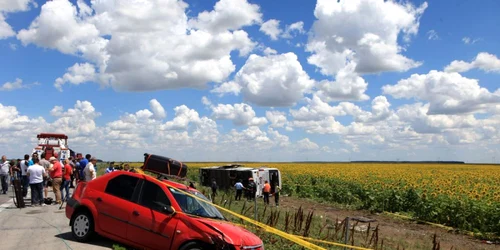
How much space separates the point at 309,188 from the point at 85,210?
69.8 feet

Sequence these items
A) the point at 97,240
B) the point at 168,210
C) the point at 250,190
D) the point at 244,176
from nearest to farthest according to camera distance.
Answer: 1. the point at 168,210
2. the point at 97,240
3. the point at 250,190
4. the point at 244,176

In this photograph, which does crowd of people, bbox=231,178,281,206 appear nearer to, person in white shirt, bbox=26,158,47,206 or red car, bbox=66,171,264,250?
person in white shirt, bbox=26,158,47,206

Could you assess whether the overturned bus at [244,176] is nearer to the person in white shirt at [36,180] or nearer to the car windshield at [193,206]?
the person in white shirt at [36,180]

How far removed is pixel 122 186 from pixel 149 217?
107cm

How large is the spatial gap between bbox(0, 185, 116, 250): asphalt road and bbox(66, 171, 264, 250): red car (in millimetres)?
321

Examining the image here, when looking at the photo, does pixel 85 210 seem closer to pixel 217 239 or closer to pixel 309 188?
pixel 217 239

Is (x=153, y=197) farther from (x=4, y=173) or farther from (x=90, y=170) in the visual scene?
(x=4, y=173)

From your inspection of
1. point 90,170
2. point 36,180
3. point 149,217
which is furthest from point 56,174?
point 149,217

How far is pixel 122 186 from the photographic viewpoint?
819cm

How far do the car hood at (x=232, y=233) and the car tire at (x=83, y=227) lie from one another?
2559 millimetres

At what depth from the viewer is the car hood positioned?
665 cm

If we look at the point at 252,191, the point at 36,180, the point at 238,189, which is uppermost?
the point at 36,180

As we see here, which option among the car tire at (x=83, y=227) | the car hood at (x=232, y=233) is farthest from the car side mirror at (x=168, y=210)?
the car tire at (x=83, y=227)

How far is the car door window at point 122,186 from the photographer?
8.02 meters
